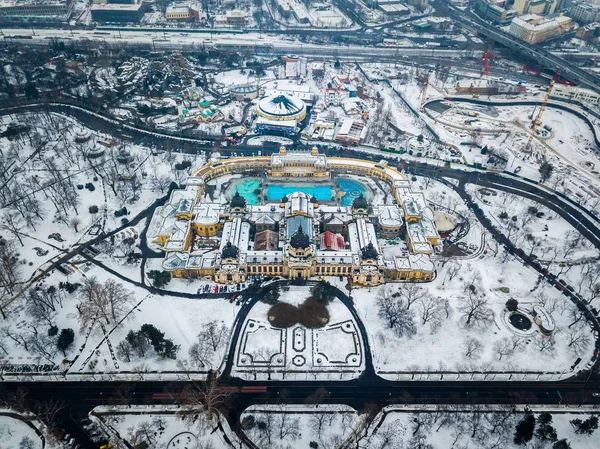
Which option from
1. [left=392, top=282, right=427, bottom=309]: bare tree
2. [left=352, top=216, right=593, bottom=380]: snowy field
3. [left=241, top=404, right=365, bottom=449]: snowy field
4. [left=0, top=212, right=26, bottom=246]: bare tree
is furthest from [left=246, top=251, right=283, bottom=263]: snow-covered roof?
[left=0, top=212, right=26, bottom=246]: bare tree

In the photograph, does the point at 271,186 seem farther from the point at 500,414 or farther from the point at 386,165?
the point at 500,414

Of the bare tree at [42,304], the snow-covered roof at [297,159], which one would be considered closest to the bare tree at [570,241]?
the snow-covered roof at [297,159]

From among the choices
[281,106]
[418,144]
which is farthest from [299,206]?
[281,106]

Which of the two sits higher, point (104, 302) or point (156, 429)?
point (104, 302)

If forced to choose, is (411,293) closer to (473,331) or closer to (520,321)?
(473,331)

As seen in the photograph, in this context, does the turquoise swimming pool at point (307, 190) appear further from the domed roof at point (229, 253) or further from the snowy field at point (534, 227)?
the snowy field at point (534, 227)

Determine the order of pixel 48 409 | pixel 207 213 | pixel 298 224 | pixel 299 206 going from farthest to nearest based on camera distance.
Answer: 1. pixel 207 213
2. pixel 299 206
3. pixel 298 224
4. pixel 48 409
